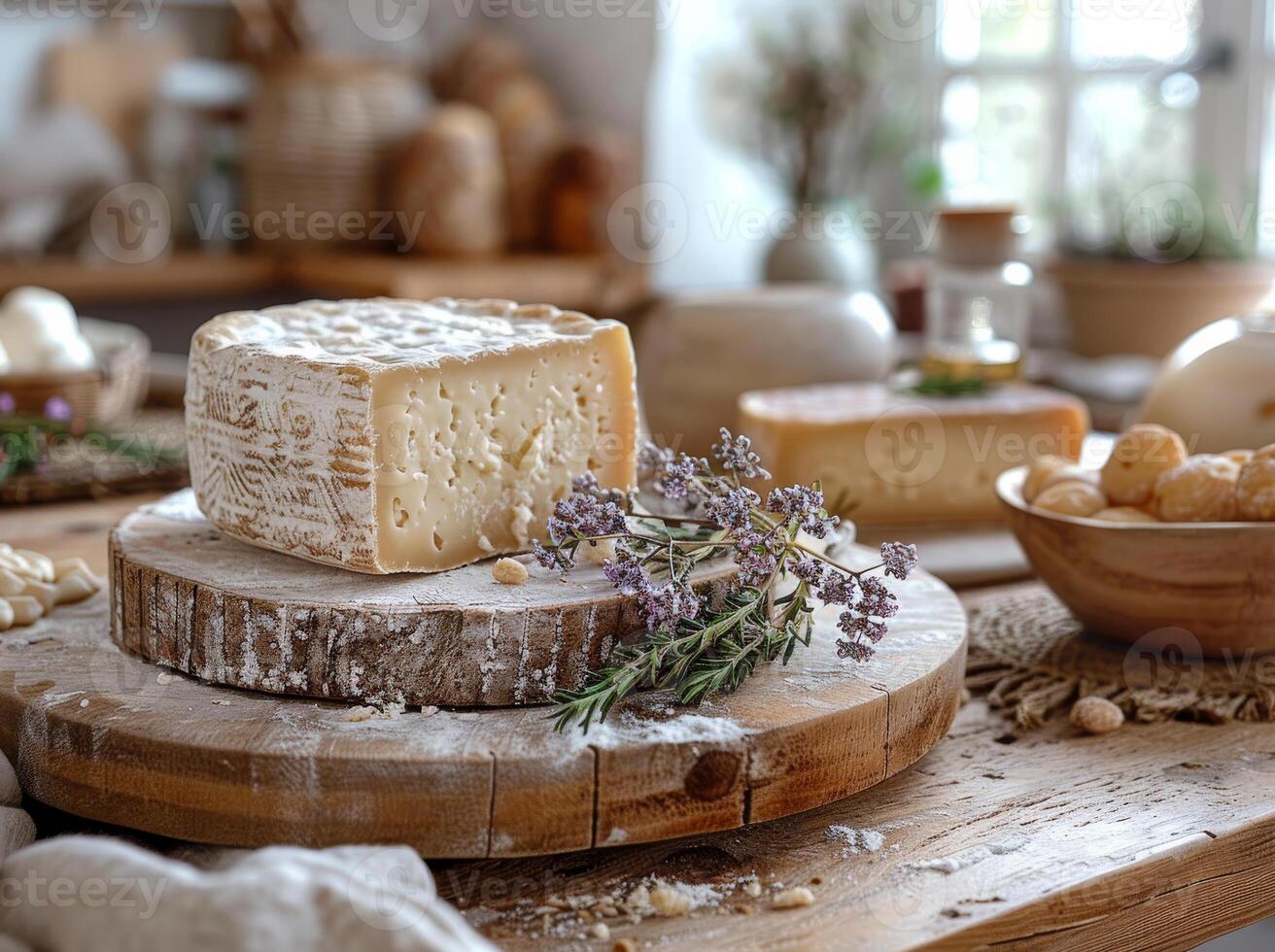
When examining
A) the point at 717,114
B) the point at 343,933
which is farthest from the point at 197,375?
the point at 717,114

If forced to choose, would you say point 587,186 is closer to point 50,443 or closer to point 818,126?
point 818,126

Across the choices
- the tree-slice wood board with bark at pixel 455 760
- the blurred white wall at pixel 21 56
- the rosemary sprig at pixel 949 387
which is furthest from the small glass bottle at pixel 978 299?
the blurred white wall at pixel 21 56

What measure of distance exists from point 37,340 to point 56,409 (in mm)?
138

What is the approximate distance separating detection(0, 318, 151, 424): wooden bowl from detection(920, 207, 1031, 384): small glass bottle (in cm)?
120

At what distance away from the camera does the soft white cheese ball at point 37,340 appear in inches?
76.3

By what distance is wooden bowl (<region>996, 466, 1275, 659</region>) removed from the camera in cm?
119

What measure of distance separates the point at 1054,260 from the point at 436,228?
63.9 inches

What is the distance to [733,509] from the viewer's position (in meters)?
1.06

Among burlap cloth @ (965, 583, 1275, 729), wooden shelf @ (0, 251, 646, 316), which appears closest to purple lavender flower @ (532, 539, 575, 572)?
burlap cloth @ (965, 583, 1275, 729)

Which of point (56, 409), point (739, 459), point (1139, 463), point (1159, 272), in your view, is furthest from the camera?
point (1159, 272)

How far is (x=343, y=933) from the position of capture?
0.71m

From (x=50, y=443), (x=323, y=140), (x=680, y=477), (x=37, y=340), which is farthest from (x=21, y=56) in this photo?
(x=680, y=477)

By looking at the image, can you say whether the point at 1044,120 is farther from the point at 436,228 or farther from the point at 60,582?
the point at 60,582

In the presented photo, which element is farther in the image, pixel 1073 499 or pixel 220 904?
pixel 1073 499
